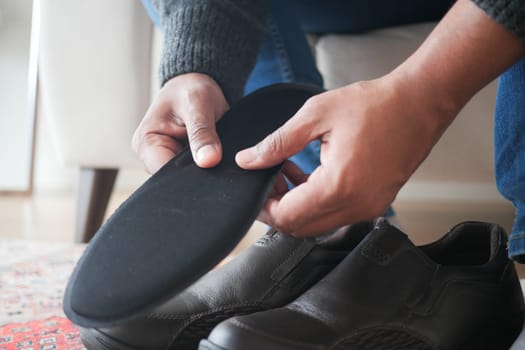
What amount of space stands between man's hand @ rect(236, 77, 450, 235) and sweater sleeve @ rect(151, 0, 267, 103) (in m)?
0.19

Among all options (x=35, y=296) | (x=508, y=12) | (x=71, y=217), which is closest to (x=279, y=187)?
(x=508, y=12)

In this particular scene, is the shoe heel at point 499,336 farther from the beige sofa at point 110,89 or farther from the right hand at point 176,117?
the beige sofa at point 110,89

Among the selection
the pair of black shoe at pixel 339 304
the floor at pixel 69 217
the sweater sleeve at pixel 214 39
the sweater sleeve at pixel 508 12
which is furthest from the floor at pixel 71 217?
the sweater sleeve at pixel 508 12

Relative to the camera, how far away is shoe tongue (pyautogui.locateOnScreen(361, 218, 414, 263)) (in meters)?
0.43

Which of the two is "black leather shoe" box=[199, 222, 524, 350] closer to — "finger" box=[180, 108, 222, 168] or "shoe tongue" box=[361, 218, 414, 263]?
"shoe tongue" box=[361, 218, 414, 263]

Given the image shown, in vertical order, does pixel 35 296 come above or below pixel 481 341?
below

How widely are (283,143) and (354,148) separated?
0.06 metres

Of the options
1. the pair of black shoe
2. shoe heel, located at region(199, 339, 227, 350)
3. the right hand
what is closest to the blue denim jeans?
the right hand

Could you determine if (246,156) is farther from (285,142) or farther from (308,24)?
(308,24)

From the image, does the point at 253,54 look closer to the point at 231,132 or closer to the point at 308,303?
the point at 231,132

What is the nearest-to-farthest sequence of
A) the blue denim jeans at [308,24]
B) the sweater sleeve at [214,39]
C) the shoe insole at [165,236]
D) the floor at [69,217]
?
1. the shoe insole at [165,236]
2. the sweater sleeve at [214,39]
3. the blue denim jeans at [308,24]
4. the floor at [69,217]

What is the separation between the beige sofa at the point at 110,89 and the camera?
91cm

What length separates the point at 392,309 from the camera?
407mm

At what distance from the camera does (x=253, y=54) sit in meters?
0.65
